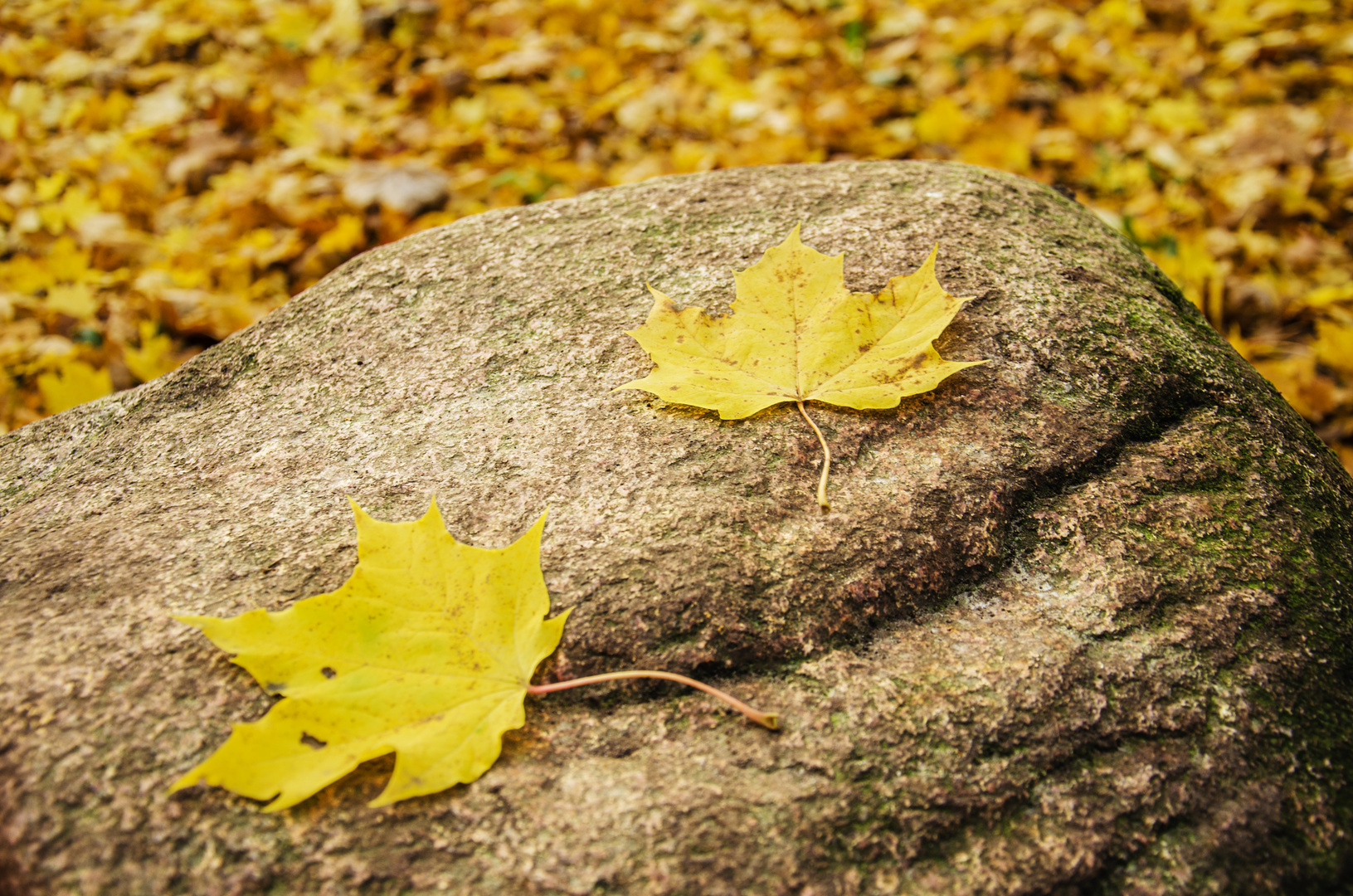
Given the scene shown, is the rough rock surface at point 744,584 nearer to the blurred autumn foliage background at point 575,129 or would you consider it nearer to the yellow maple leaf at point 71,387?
the yellow maple leaf at point 71,387

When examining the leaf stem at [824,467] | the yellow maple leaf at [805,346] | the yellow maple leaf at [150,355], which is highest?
the yellow maple leaf at [805,346]

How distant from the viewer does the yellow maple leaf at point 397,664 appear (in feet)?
2.83

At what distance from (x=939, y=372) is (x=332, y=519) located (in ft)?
3.02

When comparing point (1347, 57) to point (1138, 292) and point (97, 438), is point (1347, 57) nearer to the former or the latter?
point (1138, 292)

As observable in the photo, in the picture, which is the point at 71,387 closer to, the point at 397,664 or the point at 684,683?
the point at 397,664

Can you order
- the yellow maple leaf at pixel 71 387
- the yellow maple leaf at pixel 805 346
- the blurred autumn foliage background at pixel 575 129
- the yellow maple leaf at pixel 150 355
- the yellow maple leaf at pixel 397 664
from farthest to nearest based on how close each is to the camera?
the blurred autumn foliage background at pixel 575 129 < the yellow maple leaf at pixel 150 355 < the yellow maple leaf at pixel 71 387 < the yellow maple leaf at pixel 805 346 < the yellow maple leaf at pixel 397 664

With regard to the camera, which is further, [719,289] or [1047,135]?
[1047,135]

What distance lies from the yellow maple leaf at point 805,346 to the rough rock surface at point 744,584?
46 millimetres

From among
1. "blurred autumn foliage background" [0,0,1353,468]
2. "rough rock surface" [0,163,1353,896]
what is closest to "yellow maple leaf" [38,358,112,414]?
"blurred autumn foliage background" [0,0,1353,468]

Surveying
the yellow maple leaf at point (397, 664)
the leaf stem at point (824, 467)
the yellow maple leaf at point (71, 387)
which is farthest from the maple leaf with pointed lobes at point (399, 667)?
the yellow maple leaf at point (71, 387)

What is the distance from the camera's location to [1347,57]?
3.22 m

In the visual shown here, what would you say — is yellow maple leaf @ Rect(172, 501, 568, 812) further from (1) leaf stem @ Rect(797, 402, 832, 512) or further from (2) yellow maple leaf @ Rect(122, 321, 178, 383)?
(2) yellow maple leaf @ Rect(122, 321, 178, 383)

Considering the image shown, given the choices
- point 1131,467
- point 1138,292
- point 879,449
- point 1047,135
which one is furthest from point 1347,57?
point 879,449

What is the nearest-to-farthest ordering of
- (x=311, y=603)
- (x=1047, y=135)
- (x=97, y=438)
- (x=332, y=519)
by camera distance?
1. (x=311, y=603)
2. (x=332, y=519)
3. (x=97, y=438)
4. (x=1047, y=135)
